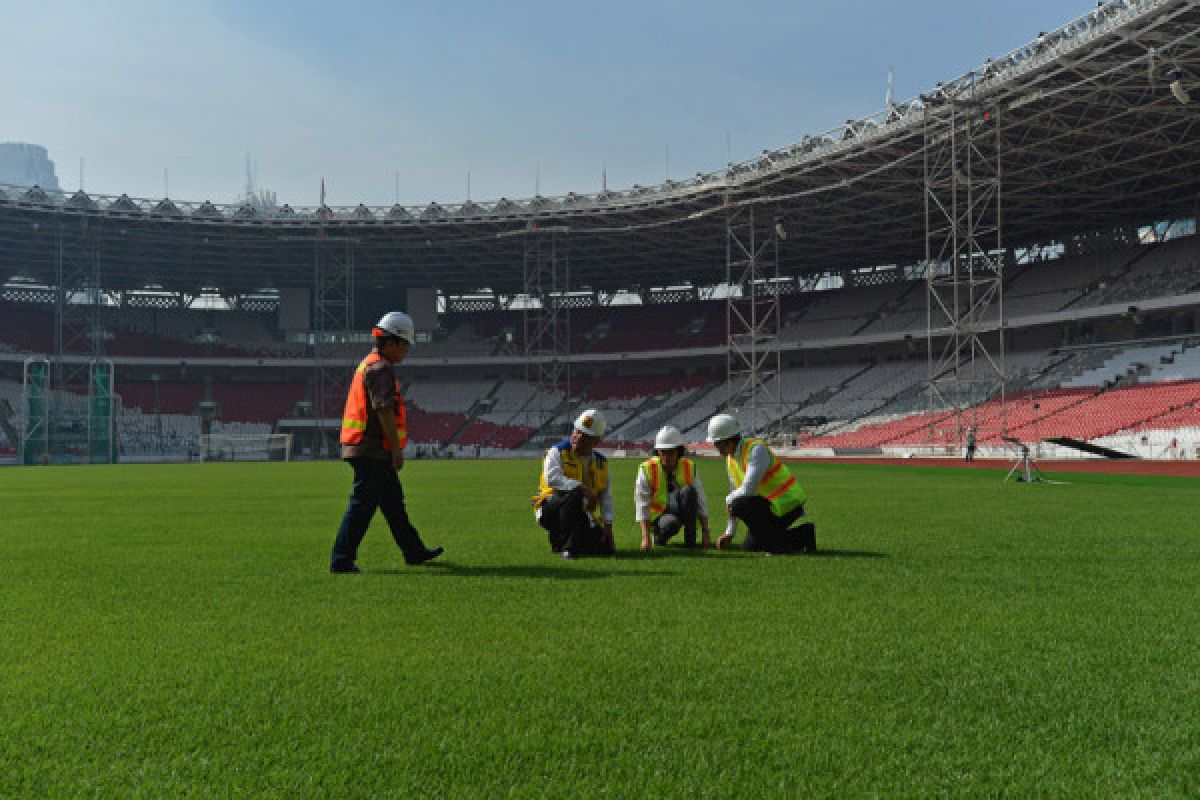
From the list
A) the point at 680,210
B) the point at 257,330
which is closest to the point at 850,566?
the point at 680,210

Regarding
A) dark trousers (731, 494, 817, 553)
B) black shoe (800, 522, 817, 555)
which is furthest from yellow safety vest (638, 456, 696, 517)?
black shoe (800, 522, 817, 555)

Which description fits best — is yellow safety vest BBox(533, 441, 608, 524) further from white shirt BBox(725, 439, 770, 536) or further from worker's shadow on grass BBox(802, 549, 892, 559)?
Result: worker's shadow on grass BBox(802, 549, 892, 559)

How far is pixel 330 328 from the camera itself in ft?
204

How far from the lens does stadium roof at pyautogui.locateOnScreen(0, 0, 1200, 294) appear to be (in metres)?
29.4

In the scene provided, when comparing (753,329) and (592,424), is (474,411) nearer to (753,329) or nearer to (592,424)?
(753,329)

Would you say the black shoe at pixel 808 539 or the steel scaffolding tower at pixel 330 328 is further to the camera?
the steel scaffolding tower at pixel 330 328

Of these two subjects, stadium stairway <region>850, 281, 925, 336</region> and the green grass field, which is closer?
the green grass field

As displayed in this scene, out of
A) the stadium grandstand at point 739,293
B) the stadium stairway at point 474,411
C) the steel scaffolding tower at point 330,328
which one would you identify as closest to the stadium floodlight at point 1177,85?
the stadium grandstand at point 739,293

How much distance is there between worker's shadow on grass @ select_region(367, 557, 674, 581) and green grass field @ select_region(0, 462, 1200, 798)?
5cm

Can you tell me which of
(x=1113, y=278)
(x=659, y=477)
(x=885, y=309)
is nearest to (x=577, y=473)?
(x=659, y=477)

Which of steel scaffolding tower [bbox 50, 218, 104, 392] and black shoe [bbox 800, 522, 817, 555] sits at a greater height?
steel scaffolding tower [bbox 50, 218, 104, 392]

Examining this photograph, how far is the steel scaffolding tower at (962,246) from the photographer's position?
3111 cm

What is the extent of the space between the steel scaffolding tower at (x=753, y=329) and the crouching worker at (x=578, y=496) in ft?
115

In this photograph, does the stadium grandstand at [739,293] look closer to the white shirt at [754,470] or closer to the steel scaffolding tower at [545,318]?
the steel scaffolding tower at [545,318]
